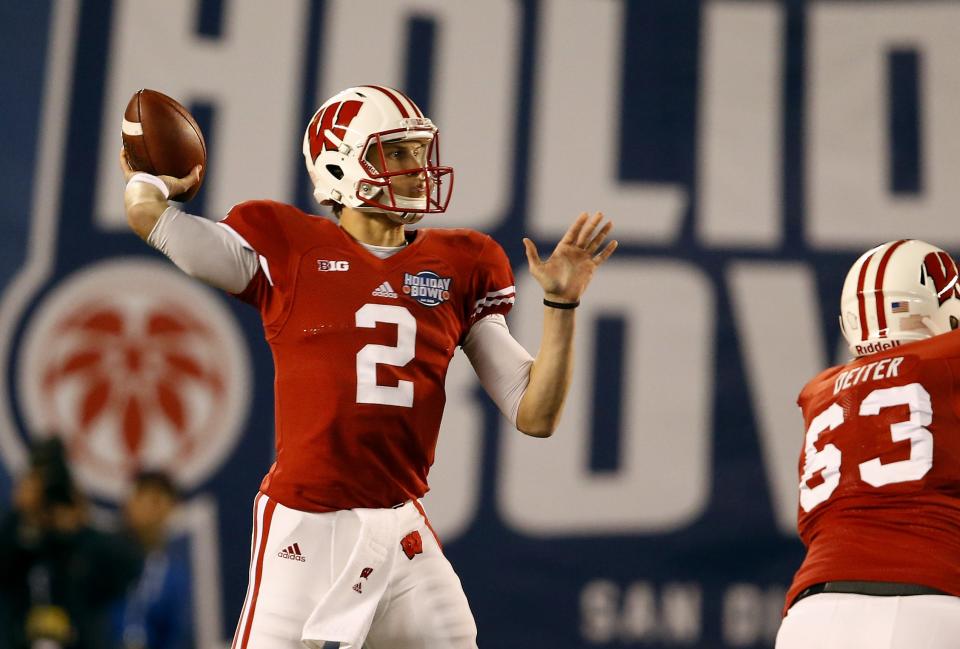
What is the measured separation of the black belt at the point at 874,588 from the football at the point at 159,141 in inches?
64.1

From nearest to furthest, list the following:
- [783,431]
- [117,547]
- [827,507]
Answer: [827,507] → [117,547] → [783,431]

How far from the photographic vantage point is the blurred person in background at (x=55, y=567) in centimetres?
486

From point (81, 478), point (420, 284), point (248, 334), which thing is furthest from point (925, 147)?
point (81, 478)

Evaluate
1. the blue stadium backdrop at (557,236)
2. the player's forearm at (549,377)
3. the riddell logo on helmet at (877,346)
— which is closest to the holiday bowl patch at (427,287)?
the player's forearm at (549,377)

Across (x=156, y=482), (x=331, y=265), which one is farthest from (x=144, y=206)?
(x=156, y=482)

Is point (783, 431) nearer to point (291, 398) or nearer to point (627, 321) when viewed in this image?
point (627, 321)

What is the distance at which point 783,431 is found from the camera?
5.36 metres

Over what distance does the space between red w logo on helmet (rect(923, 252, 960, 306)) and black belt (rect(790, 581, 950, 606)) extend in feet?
→ 2.42

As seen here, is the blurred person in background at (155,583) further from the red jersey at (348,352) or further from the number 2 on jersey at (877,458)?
the number 2 on jersey at (877,458)

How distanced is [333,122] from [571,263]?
685 mm

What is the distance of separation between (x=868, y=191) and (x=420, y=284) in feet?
11.8

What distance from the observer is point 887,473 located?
99.9 inches

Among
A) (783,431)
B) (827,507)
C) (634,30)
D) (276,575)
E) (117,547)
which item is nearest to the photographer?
(276,575)

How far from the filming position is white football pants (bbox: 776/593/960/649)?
7.61 ft
